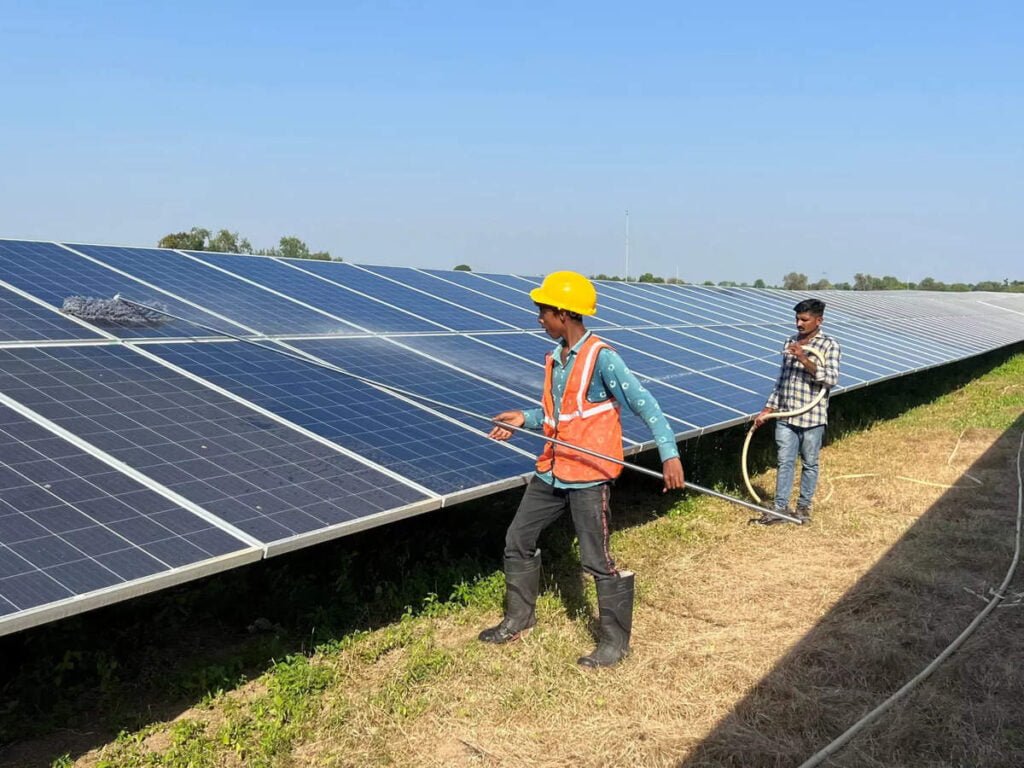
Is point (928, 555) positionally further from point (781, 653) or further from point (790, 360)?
point (781, 653)

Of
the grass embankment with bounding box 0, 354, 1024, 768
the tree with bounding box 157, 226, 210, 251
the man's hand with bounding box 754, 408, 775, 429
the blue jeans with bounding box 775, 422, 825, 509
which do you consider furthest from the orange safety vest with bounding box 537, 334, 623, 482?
the tree with bounding box 157, 226, 210, 251

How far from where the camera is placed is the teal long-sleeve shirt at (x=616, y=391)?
4.82 m

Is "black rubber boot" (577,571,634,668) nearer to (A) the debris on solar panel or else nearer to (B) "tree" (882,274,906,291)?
(A) the debris on solar panel

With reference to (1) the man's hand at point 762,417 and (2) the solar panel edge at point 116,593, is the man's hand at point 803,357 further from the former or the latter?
(2) the solar panel edge at point 116,593

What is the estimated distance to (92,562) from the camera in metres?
3.63

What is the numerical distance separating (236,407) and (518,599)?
2.09m

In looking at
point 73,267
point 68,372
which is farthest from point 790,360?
point 73,267

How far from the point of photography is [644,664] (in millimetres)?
5375

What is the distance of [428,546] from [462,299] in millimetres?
5099

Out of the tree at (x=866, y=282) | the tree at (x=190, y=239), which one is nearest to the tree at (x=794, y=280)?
the tree at (x=866, y=282)

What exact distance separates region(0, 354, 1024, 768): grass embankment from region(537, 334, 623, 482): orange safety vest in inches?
47.2

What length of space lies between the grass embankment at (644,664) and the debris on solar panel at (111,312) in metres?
2.11

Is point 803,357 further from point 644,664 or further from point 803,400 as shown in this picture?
point 644,664

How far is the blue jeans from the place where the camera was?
8.30 m
